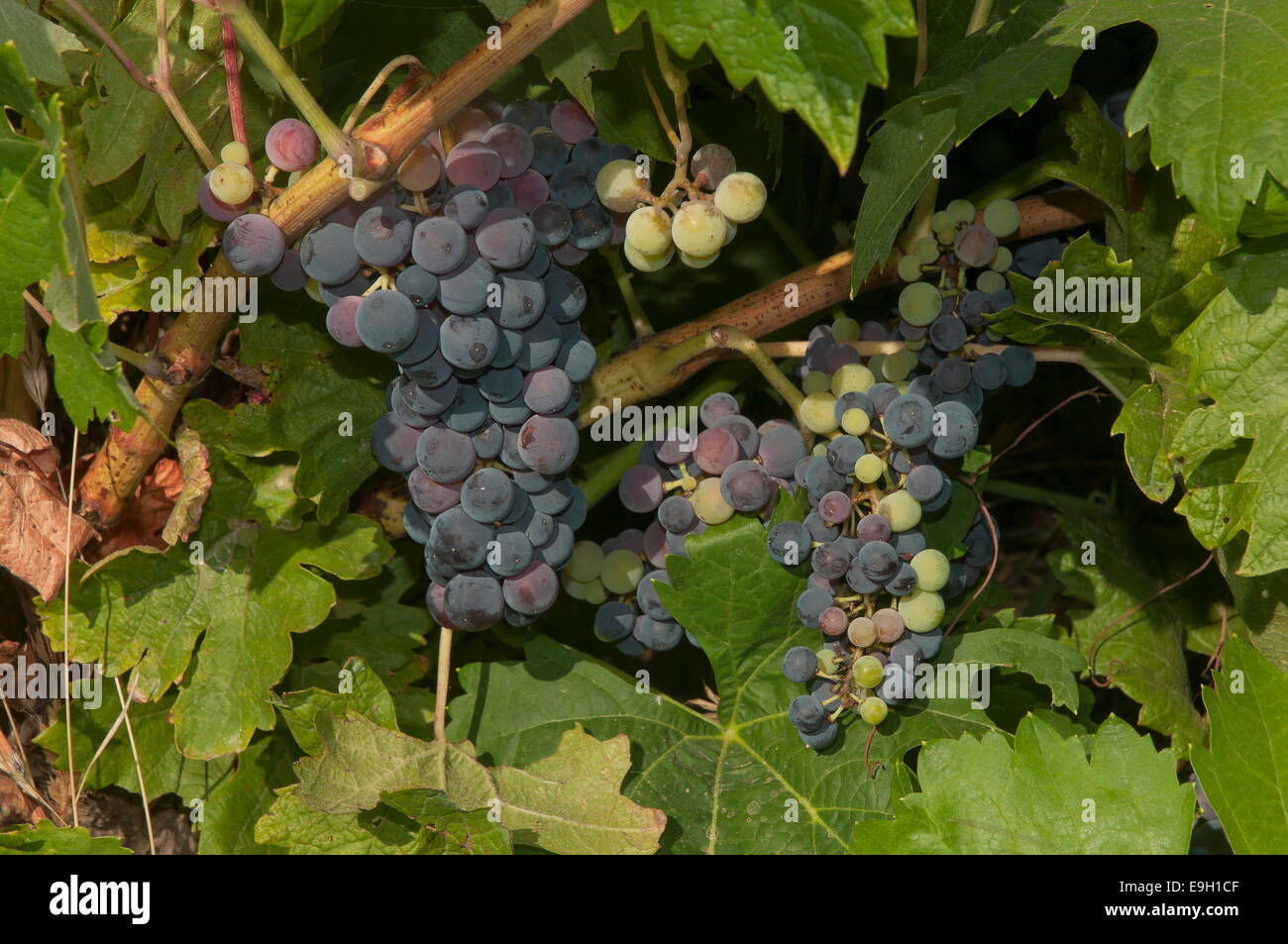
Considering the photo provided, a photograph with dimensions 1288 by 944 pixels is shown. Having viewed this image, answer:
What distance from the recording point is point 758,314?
141cm

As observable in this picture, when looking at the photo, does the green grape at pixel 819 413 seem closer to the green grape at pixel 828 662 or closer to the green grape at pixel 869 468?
the green grape at pixel 869 468

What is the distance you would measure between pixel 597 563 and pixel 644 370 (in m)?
0.29

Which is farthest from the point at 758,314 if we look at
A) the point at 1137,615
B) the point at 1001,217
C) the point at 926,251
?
the point at 1137,615

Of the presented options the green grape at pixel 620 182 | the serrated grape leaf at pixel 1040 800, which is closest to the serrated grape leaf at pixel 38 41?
the green grape at pixel 620 182

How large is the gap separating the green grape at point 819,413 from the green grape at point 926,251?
214mm

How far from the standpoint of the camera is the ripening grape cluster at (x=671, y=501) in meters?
1.37

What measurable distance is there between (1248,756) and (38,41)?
1601mm

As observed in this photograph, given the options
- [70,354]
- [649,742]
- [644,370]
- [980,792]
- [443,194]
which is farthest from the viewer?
[649,742]

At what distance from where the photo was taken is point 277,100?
125 centimetres

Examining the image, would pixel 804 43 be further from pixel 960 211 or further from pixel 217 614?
pixel 217 614

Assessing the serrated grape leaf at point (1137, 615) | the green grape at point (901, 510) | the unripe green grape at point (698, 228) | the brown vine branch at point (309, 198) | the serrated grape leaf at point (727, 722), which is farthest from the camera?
the serrated grape leaf at point (1137, 615)

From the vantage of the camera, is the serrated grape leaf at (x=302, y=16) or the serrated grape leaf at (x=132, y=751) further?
the serrated grape leaf at (x=132, y=751)

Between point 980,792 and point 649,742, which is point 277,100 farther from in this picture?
point 980,792

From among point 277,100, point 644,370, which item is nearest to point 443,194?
point 277,100
